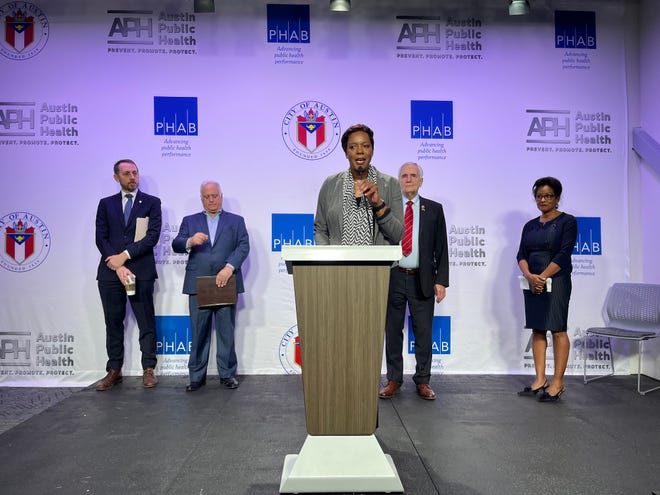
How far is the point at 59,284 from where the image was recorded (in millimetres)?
4531

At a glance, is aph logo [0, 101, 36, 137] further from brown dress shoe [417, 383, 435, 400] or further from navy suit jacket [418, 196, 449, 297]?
brown dress shoe [417, 383, 435, 400]

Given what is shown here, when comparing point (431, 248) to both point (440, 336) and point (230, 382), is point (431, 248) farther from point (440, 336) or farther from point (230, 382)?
point (230, 382)

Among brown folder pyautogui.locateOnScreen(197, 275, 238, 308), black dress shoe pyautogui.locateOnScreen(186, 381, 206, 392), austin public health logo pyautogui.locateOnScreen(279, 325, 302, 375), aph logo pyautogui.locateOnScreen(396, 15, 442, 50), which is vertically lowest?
black dress shoe pyautogui.locateOnScreen(186, 381, 206, 392)

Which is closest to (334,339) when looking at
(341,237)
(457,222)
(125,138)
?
(341,237)

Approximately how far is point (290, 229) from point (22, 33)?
3.10 m

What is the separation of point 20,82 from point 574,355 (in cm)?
579

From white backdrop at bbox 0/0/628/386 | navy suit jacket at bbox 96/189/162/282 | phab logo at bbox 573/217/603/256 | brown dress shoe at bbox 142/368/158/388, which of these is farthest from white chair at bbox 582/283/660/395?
navy suit jacket at bbox 96/189/162/282

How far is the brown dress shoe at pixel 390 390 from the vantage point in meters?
3.72

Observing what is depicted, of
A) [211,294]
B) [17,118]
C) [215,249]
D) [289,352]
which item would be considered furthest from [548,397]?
[17,118]

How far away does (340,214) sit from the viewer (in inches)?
88.3

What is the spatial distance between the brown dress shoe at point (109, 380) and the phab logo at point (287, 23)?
3.28 metres

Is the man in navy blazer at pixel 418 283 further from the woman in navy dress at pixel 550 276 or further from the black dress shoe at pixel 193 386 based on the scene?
the black dress shoe at pixel 193 386

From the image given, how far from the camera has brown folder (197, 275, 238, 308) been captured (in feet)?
13.0

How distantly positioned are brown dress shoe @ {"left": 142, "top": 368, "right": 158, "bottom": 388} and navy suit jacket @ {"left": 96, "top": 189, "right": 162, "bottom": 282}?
2.58 ft
